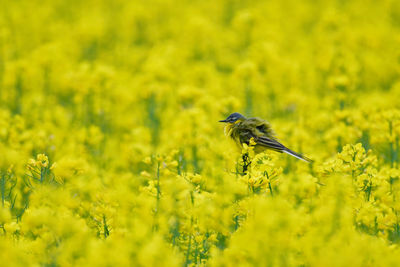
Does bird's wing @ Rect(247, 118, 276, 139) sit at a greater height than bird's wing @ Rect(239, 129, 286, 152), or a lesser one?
greater

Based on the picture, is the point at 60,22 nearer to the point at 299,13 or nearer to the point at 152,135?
the point at 299,13

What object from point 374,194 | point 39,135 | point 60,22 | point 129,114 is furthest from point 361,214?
point 60,22

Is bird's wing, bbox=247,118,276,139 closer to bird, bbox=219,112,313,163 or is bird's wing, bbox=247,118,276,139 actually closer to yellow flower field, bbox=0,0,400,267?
→ bird, bbox=219,112,313,163

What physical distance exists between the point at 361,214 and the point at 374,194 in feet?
2.02

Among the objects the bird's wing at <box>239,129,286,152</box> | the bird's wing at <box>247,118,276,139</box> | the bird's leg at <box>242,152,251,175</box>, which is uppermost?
the bird's wing at <box>247,118,276,139</box>

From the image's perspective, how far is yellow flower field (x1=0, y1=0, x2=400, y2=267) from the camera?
10.0 ft

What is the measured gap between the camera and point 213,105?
7496 mm

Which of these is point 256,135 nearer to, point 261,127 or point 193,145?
point 261,127

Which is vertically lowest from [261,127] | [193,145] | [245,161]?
[245,161]

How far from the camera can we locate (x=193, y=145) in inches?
247

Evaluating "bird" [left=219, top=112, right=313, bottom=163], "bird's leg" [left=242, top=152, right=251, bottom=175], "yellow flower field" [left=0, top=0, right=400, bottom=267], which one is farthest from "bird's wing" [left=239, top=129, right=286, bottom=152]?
"bird's leg" [left=242, top=152, right=251, bottom=175]

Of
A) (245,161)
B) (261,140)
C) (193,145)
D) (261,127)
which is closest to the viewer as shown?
(245,161)

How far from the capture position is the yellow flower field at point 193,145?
10.0ft

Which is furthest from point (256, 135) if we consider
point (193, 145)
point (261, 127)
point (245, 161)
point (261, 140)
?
point (193, 145)
